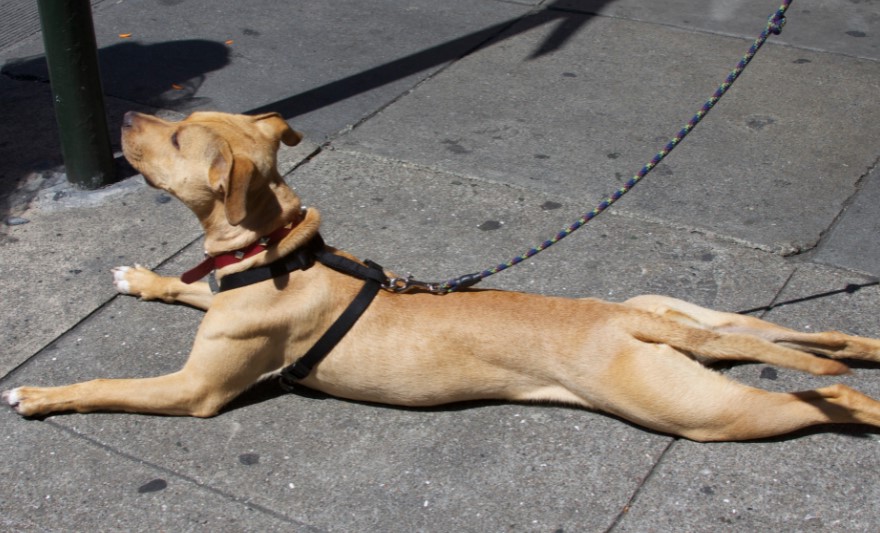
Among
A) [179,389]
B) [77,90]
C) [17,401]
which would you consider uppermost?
[77,90]

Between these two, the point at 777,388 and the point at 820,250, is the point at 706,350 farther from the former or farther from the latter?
the point at 820,250

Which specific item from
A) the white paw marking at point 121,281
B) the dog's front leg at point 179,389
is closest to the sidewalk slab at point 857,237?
the dog's front leg at point 179,389

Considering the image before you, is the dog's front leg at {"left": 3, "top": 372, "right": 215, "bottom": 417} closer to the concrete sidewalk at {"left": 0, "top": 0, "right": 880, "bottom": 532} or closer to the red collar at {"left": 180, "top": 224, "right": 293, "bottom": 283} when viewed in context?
the concrete sidewalk at {"left": 0, "top": 0, "right": 880, "bottom": 532}

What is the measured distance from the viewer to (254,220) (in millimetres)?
3936

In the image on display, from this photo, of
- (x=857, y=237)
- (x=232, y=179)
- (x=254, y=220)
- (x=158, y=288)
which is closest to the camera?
(x=232, y=179)

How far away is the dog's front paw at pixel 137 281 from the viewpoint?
15.8ft

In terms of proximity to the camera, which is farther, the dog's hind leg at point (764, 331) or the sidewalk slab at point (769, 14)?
the sidewalk slab at point (769, 14)

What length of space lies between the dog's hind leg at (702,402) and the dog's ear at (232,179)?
55.7 inches

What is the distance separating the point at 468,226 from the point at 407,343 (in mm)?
1543

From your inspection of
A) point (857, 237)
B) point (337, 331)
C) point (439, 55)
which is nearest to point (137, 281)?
point (337, 331)

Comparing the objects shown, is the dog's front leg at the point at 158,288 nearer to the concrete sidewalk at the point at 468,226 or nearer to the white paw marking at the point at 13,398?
the concrete sidewalk at the point at 468,226

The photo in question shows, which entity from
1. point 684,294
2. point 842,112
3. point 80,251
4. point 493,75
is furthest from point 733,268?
point 80,251

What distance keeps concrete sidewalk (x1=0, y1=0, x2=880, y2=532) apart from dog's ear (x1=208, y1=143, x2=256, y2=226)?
37.5 inches

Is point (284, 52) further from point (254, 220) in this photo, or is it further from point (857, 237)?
point (857, 237)
